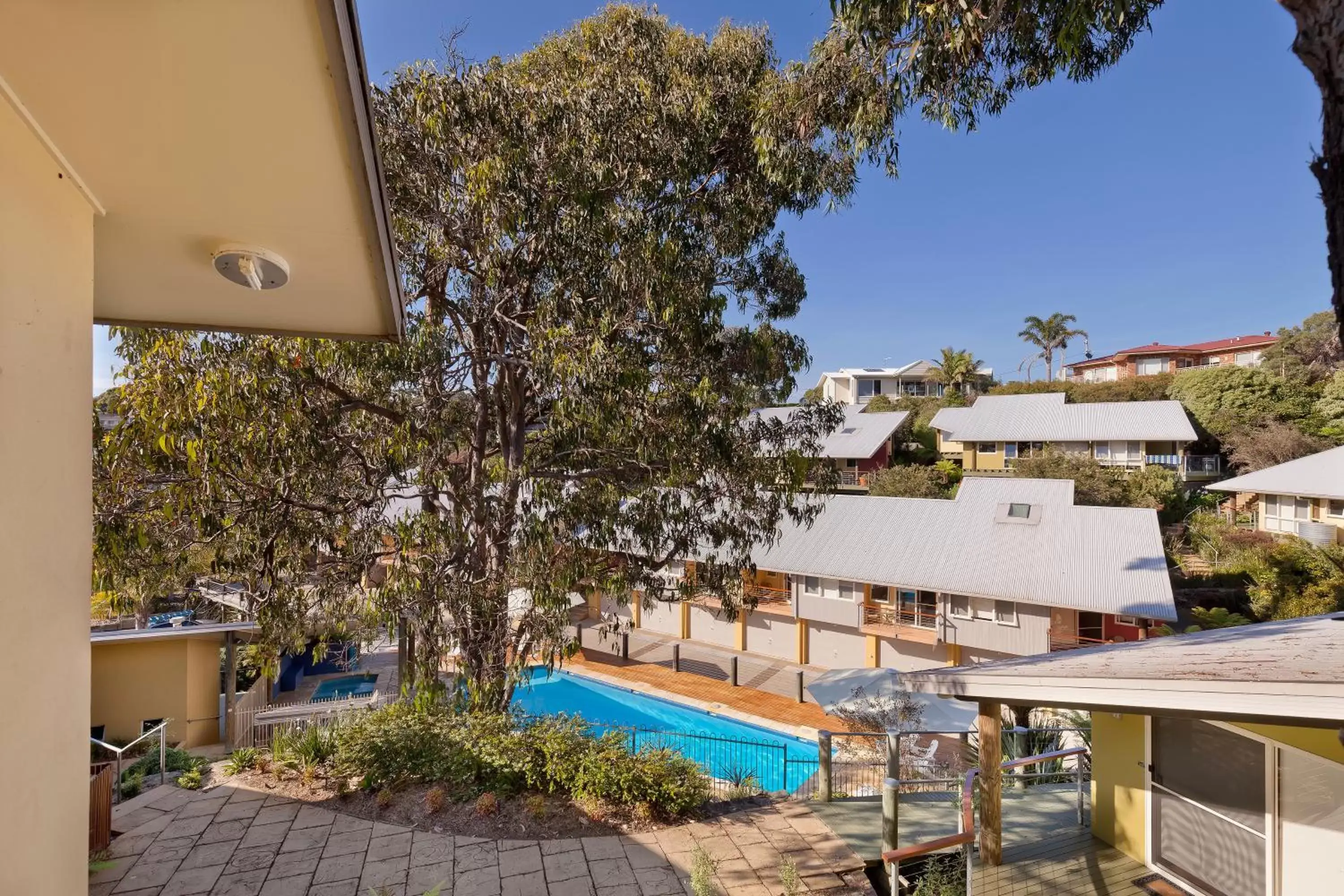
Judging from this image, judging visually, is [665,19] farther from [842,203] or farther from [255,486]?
[255,486]

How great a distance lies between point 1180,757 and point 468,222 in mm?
8898

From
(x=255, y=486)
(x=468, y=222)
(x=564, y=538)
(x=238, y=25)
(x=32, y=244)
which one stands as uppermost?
(x=468, y=222)

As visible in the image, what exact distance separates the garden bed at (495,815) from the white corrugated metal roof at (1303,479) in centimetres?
2442

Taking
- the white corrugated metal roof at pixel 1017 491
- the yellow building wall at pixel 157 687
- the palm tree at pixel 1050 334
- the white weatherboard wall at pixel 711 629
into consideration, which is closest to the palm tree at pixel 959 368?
the palm tree at pixel 1050 334

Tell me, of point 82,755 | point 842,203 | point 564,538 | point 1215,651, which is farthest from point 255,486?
point 1215,651

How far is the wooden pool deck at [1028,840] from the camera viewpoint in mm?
5133

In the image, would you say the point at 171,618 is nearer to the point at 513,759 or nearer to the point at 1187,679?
the point at 513,759

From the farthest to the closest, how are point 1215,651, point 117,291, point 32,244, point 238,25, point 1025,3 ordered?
1. point 1025,3
2. point 1215,651
3. point 117,291
4. point 32,244
5. point 238,25

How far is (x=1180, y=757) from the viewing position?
17.0ft

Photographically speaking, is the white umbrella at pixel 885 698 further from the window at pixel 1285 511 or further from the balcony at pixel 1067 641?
the window at pixel 1285 511

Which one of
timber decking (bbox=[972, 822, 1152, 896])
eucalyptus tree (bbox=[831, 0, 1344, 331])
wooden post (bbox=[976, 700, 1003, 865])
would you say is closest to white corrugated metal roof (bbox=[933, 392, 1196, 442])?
eucalyptus tree (bbox=[831, 0, 1344, 331])

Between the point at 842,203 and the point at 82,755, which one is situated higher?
the point at 842,203

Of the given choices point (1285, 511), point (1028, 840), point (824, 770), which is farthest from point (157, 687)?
point (1285, 511)

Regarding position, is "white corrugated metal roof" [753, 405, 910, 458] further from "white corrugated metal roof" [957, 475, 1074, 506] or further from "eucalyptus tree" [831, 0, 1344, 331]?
"eucalyptus tree" [831, 0, 1344, 331]
